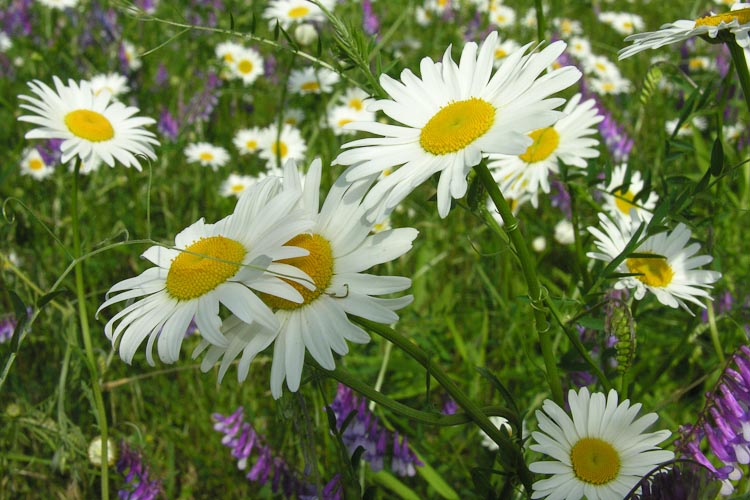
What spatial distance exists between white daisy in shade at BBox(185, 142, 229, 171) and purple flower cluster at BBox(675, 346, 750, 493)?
2.94 metres

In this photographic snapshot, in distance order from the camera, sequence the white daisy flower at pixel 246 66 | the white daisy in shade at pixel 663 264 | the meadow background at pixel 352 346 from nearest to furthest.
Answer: the white daisy in shade at pixel 663 264, the meadow background at pixel 352 346, the white daisy flower at pixel 246 66

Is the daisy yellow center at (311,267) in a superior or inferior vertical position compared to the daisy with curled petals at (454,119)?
inferior

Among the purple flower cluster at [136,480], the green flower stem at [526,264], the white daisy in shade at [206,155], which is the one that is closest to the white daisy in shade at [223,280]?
the green flower stem at [526,264]

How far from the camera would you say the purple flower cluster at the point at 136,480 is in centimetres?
179

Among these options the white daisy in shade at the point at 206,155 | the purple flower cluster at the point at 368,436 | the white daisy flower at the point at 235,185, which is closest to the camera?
the purple flower cluster at the point at 368,436

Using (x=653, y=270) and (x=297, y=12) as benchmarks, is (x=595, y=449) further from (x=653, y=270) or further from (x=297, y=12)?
(x=297, y=12)

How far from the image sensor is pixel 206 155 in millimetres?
3758

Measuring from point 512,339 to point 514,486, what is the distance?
1206 millimetres

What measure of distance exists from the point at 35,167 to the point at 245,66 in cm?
162

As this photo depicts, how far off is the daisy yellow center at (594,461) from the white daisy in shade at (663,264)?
0.34m

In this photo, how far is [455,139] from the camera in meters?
1.06

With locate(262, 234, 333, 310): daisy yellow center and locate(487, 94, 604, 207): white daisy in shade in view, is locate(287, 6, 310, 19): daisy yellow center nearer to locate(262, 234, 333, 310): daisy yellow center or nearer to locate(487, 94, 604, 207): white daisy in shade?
locate(487, 94, 604, 207): white daisy in shade

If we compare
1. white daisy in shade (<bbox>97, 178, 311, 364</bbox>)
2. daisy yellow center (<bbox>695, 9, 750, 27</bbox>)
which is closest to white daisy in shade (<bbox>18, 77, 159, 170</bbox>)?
white daisy in shade (<bbox>97, 178, 311, 364</bbox>)

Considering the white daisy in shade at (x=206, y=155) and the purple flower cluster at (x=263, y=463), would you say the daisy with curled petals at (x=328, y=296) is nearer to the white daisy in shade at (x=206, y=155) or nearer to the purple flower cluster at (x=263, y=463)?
the purple flower cluster at (x=263, y=463)
